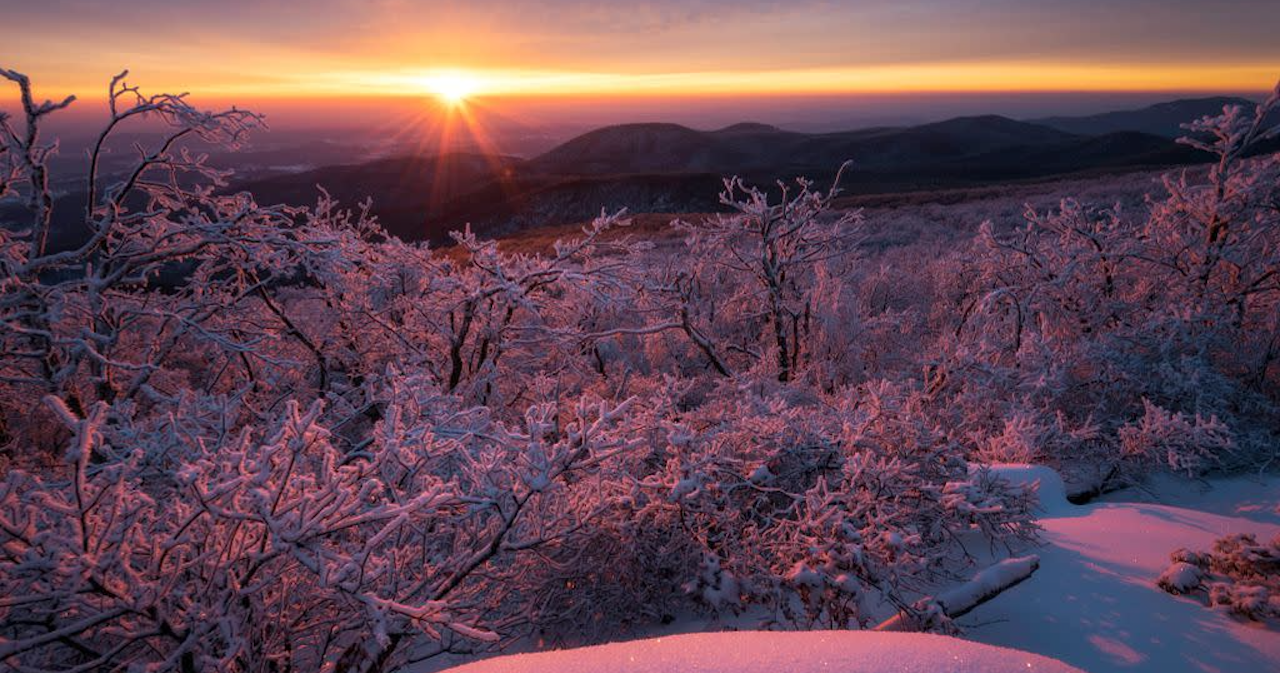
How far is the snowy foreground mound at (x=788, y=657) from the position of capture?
2094 mm

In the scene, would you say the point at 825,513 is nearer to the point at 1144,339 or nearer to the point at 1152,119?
the point at 1144,339

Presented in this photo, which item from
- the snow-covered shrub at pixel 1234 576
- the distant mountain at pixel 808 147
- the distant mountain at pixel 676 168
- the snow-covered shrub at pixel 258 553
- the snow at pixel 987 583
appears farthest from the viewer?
the distant mountain at pixel 808 147

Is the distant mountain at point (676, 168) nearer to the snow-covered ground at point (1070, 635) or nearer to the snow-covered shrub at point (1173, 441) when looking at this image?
the snow-covered shrub at point (1173, 441)

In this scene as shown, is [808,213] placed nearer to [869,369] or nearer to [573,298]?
[869,369]

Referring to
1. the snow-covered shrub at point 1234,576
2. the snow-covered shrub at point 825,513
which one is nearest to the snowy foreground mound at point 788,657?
the snow-covered shrub at point 825,513

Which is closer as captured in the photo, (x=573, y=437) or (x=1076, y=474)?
(x=573, y=437)

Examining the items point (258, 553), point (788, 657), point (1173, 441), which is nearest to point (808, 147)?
point (1173, 441)

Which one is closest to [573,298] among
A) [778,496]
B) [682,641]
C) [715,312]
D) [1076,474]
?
[715,312]

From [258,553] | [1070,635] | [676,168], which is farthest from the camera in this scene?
[676,168]

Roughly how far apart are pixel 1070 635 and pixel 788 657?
1691 mm

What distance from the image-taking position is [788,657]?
216 centimetres

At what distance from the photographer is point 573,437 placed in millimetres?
2689

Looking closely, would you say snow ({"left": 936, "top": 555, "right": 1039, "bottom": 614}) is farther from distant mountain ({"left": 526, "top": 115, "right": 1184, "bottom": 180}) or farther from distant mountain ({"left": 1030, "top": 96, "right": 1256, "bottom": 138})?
distant mountain ({"left": 1030, "top": 96, "right": 1256, "bottom": 138})

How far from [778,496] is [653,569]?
43.7 inches
